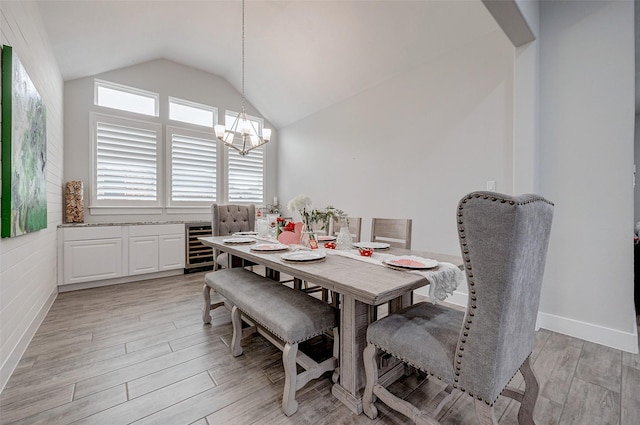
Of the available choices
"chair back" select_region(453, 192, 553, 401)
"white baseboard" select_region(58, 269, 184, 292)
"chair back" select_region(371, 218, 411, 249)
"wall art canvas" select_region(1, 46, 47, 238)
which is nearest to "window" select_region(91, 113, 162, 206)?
"white baseboard" select_region(58, 269, 184, 292)

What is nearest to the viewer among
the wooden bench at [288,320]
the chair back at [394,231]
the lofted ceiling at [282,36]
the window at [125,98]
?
the wooden bench at [288,320]

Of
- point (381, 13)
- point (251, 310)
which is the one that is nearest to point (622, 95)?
point (381, 13)

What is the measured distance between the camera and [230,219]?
3.20 m

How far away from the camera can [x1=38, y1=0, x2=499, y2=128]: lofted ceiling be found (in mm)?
2635

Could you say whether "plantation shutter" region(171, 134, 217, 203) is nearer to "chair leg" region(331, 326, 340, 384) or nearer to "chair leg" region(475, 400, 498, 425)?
"chair leg" region(331, 326, 340, 384)

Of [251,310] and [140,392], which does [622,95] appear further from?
[140,392]

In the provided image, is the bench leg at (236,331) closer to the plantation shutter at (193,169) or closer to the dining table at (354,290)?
the dining table at (354,290)

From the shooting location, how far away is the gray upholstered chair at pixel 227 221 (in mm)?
3014

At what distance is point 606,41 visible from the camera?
79.8 inches

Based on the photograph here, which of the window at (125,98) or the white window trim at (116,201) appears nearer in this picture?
the white window trim at (116,201)

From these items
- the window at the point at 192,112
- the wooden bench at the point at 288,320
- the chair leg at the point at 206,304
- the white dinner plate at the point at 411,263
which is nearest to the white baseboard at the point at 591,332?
the white dinner plate at the point at 411,263

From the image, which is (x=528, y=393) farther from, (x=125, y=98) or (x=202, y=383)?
(x=125, y=98)

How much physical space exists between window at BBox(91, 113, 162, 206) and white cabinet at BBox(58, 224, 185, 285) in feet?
1.97

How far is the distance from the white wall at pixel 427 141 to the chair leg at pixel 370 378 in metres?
1.93
